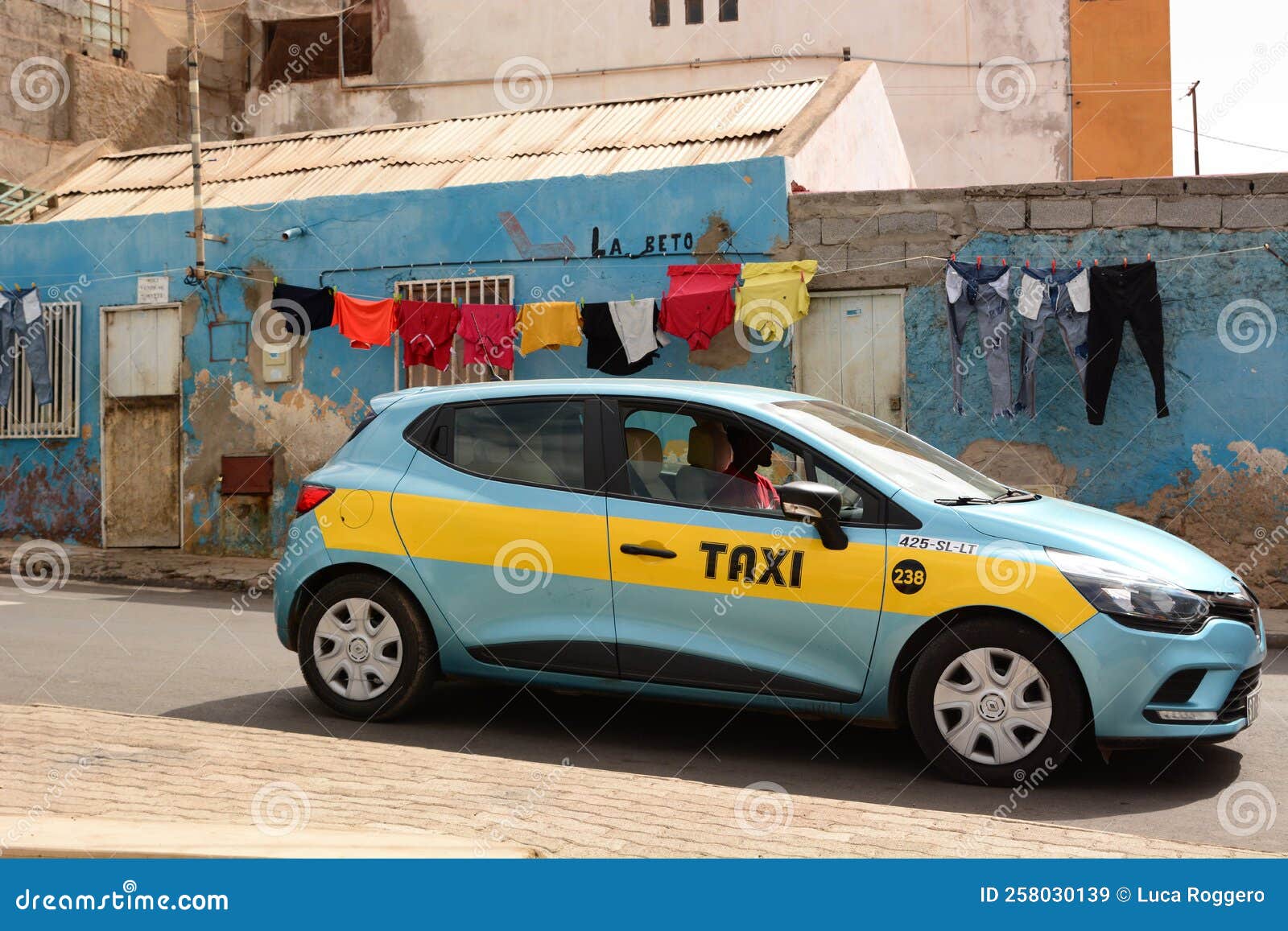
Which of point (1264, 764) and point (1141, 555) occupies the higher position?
point (1141, 555)

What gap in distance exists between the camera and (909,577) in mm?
5457

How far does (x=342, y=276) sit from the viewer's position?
15102mm

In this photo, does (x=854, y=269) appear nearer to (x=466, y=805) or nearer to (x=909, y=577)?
(x=909, y=577)

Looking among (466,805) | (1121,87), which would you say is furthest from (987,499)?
(1121,87)

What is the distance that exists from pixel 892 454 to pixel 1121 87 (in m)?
25.8

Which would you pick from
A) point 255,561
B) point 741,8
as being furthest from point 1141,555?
point 741,8

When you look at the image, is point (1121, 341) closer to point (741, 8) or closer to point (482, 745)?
point (482, 745)

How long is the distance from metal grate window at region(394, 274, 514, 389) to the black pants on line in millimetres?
5860

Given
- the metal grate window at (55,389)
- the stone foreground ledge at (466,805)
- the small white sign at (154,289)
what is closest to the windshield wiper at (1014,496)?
the stone foreground ledge at (466,805)

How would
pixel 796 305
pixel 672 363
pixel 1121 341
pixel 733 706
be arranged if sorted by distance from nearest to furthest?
pixel 733 706 < pixel 1121 341 < pixel 796 305 < pixel 672 363

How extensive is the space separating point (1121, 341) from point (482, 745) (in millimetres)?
7993

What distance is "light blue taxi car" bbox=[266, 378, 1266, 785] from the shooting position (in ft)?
17.4

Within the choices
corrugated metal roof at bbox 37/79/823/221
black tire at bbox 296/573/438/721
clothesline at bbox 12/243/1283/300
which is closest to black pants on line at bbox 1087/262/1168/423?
clothesline at bbox 12/243/1283/300

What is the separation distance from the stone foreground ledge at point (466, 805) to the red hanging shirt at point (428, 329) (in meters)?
8.70
